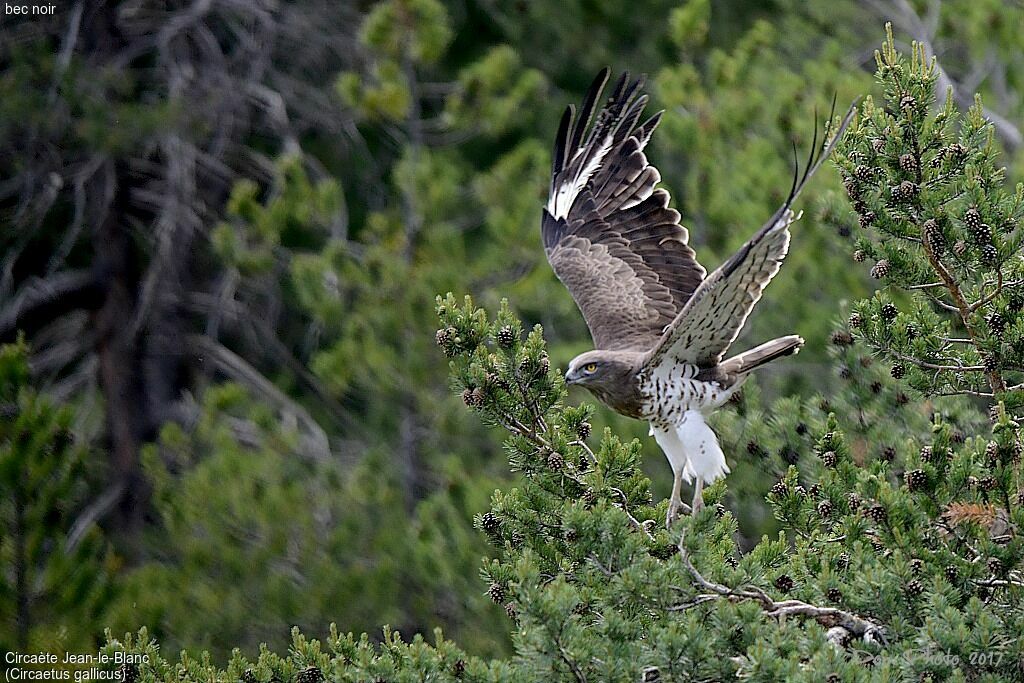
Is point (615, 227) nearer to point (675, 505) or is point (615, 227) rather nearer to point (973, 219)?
point (675, 505)

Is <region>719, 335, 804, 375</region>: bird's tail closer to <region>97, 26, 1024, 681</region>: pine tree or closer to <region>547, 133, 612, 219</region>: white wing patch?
<region>97, 26, 1024, 681</region>: pine tree

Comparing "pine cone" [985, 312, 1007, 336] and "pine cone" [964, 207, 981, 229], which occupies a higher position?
"pine cone" [964, 207, 981, 229]

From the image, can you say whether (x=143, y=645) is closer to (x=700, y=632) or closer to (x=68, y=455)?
(x=700, y=632)

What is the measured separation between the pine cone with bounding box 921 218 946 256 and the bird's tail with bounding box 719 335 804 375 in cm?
79

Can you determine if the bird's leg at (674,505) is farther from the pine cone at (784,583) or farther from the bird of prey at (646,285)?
the pine cone at (784,583)

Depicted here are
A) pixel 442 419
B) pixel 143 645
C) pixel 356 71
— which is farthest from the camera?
pixel 356 71

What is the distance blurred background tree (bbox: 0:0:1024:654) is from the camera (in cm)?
812

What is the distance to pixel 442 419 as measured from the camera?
339 inches

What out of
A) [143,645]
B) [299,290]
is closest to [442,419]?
[299,290]

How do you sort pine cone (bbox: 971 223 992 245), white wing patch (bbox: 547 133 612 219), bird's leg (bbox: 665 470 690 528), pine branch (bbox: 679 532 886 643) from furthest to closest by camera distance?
white wing patch (bbox: 547 133 612 219) < bird's leg (bbox: 665 470 690 528) < pine cone (bbox: 971 223 992 245) < pine branch (bbox: 679 532 886 643)

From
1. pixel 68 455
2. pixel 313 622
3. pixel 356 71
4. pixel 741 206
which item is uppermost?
pixel 356 71

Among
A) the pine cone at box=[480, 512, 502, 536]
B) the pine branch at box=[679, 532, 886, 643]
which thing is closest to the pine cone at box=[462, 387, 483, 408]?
the pine cone at box=[480, 512, 502, 536]

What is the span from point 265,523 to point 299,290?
1.55 m

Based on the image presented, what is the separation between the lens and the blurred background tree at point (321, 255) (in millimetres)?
8125
